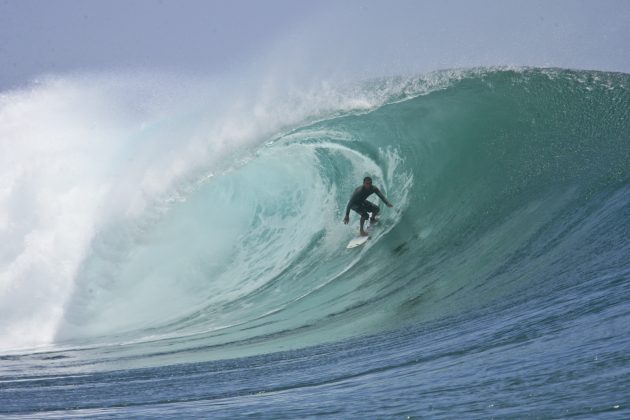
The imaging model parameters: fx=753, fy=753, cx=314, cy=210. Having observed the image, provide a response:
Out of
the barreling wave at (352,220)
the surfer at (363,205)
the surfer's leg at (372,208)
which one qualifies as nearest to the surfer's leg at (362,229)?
the surfer at (363,205)

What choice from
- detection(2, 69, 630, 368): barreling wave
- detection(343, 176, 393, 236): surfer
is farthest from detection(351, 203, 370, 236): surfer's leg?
detection(2, 69, 630, 368): barreling wave

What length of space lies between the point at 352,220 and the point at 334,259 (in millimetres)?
1317

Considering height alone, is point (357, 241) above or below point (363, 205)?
below

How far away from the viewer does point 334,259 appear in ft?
38.0

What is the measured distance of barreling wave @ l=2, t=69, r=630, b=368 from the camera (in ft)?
27.2

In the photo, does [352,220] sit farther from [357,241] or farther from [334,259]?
[334,259]

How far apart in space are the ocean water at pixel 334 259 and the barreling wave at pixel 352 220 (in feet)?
0.15

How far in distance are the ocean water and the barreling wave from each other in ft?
0.15

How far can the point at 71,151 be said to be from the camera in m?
20.3

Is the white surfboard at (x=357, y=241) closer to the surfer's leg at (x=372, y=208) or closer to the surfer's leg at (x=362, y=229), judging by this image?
the surfer's leg at (x=362, y=229)

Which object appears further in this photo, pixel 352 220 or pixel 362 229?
pixel 352 220

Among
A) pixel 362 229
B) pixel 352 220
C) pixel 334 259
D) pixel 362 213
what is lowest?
pixel 334 259

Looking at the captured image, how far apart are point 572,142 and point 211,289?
6.12 m

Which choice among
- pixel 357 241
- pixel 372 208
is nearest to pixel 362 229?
pixel 357 241
